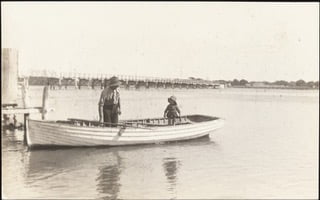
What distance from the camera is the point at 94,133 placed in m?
15.0

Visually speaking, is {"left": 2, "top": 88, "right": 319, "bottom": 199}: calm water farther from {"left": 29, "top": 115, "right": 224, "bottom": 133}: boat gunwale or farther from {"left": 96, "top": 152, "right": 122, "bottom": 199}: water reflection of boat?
{"left": 29, "top": 115, "right": 224, "bottom": 133}: boat gunwale

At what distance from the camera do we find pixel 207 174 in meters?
12.5

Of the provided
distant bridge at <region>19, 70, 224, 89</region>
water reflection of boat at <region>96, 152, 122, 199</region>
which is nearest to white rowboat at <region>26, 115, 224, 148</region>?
water reflection of boat at <region>96, 152, 122, 199</region>

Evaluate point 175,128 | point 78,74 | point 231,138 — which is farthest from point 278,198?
point 78,74

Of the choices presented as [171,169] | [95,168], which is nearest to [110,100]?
[95,168]

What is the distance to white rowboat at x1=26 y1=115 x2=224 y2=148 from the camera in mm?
14438

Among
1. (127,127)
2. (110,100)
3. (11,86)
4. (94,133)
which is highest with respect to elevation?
(11,86)

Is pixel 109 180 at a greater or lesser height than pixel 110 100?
lesser

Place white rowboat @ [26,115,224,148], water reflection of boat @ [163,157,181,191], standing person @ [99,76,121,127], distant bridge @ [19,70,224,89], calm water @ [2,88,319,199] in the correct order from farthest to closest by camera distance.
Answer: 1. distant bridge @ [19,70,224,89]
2. standing person @ [99,76,121,127]
3. white rowboat @ [26,115,224,148]
4. water reflection of boat @ [163,157,181,191]
5. calm water @ [2,88,319,199]

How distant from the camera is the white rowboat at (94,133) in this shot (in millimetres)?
14438

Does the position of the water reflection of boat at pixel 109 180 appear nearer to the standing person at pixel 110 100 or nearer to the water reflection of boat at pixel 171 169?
the water reflection of boat at pixel 171 169

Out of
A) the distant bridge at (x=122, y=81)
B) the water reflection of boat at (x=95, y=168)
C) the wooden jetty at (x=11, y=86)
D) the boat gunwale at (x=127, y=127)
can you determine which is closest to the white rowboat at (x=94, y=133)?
the boat gunwale at (x=127, y=127)

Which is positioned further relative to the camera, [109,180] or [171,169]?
[171,169]

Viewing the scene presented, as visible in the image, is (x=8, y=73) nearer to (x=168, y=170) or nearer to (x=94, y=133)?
(x=94, y=133)
